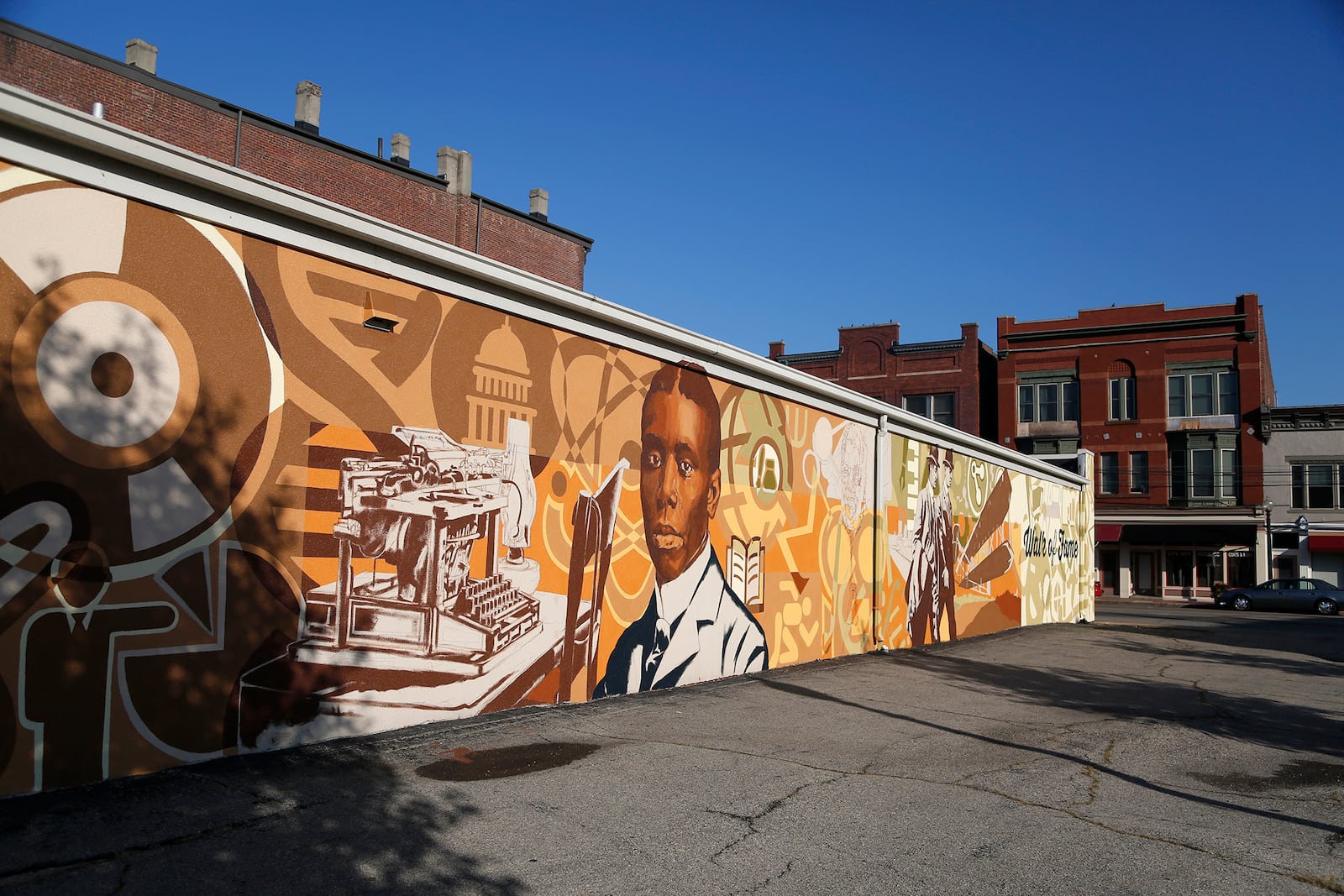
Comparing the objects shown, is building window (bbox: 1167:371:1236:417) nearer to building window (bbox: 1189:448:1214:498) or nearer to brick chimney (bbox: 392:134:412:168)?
building window (bbox: 1189:448:1214:498)

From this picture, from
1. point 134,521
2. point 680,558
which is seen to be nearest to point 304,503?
point 134,521

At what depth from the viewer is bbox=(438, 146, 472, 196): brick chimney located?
3553 centimetres

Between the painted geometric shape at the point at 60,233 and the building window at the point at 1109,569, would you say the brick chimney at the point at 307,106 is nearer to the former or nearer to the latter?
the painted geometric shape at the point at 60,233

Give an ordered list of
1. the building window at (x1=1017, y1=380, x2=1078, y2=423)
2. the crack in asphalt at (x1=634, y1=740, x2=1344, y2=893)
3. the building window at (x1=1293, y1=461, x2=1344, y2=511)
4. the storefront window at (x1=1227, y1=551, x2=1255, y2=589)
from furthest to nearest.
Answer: the building window at (x1=1017, y1=380, x2=1078, y2=423), the storefront window at (x1=1227, y1=551, x2=1255, y2=589), the building window at (x1=1293, y1=461, x2=1344, y2=511), the crack in asphalt at (x1=634, y1=740, x2=1344, y2=893)

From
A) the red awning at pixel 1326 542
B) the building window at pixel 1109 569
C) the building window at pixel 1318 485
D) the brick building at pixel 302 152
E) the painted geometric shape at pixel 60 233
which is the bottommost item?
the building window at pixel 1109 569

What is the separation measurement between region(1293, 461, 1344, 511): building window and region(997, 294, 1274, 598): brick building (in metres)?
1.44

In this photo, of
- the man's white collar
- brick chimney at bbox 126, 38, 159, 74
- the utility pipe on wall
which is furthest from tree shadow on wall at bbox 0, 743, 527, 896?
brick chimney at bbox 126, 38, 159, 74

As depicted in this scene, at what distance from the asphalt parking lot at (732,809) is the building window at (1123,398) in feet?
128

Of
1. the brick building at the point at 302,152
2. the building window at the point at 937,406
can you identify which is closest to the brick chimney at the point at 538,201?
the brick building at the point at 302,152

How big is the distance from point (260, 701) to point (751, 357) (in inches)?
291

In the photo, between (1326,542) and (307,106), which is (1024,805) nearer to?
(307,106)

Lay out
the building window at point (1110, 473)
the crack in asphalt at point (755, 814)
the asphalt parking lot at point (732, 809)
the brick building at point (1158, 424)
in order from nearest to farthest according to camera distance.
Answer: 1. the asphalt parking lot at point (732, 809)
2. the crack in asphalt at point (755, 814)
3. the brick building at point (1158, 424)
4. the building window at point (1110, 473)

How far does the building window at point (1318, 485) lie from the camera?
41.6 metres

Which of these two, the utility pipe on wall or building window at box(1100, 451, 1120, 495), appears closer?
the utility pipe on wall
